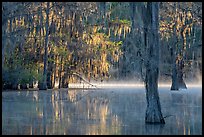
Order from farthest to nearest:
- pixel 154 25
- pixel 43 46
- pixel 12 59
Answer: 1. pixel 43 46
2. pixel 12 59
3. pixel 154 25

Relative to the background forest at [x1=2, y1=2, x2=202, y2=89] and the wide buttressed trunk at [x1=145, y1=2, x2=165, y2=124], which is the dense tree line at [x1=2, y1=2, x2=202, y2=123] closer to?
the background forest at [x1=2, y1=2, x2=202, y2=89]

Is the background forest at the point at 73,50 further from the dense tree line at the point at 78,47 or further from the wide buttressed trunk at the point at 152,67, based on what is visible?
the wide buttressed trunk at the point at 152,67

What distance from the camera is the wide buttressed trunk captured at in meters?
13.8

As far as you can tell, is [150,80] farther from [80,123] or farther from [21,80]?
[21,80]

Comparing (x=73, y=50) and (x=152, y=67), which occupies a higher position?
(x=152, y=67)

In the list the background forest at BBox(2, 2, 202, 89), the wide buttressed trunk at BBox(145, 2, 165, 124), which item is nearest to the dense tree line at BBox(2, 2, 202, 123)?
the background forest at BBox(2, 2, 202, 89)

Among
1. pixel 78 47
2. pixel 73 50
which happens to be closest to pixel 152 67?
pixel 78 47

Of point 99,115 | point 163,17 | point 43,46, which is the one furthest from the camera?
point 43,46

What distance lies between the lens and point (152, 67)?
13930 millimetres

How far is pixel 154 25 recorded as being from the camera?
13.9 meters

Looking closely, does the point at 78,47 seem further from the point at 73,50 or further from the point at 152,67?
the point at 152,67

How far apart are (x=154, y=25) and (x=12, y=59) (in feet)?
76.6

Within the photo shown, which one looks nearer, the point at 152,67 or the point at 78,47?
the point at 152,67

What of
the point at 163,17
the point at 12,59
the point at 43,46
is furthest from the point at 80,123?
the point at 43,46
